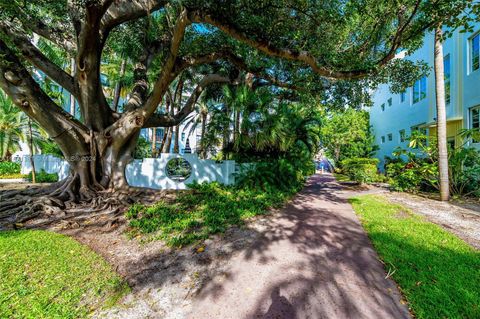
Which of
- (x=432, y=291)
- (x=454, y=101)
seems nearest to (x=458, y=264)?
(x=432, y=291)

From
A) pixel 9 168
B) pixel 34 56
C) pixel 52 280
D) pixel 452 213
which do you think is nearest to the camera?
pixel 52 280

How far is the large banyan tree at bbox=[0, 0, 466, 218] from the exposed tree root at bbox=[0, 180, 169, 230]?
91mm

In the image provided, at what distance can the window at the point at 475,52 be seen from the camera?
28.7 feet

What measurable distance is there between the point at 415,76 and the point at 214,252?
9.85 meters

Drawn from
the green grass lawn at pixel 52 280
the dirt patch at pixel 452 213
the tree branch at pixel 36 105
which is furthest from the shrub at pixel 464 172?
the tree branch at pixel 36 105

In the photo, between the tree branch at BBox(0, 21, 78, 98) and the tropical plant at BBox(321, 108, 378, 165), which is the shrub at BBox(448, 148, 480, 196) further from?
the tree branch at BBox(0, 21, 78, 98)

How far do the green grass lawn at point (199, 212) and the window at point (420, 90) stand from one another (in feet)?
37.8

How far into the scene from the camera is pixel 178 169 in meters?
10.1

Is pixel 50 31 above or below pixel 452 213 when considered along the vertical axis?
above

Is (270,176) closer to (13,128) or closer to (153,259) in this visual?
(153,259)

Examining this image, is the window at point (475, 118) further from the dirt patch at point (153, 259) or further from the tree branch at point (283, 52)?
the dirt patch at point (153, 259)

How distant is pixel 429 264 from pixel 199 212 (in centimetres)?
467

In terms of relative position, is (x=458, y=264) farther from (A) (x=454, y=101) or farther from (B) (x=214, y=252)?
(A) (x=454, y=101)

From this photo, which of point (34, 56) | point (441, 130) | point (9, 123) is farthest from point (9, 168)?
point (441, 130)
